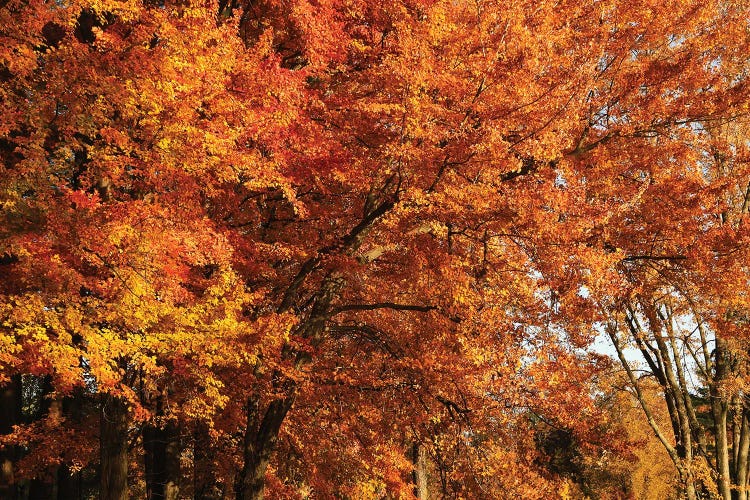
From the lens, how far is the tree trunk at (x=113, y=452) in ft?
33.7

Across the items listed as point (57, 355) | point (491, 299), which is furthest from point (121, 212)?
point (491, 299)

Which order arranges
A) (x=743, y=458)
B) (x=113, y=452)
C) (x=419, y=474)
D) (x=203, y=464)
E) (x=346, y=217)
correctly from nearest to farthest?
(x=113, y=452) → (x=346, y=217) → (x=743, y=458) → (x=203, y=464) → (x=419, y=474)

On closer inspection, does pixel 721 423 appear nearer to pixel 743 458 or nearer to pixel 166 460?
pixel 743 458

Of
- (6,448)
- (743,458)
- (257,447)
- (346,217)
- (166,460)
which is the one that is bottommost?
(6,448)

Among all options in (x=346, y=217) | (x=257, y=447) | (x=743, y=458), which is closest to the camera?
(x=257, y=447)

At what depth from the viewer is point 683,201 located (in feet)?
44.9

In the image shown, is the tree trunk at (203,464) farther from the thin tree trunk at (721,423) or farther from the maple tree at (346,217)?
the thin tree trunk at (721,423)

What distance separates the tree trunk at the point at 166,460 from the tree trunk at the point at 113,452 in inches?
120

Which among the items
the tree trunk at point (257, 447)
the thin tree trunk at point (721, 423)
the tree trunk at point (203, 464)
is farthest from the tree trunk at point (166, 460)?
the thin tree trunk at point (721, 423)

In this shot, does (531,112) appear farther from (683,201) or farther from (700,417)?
(700,417)

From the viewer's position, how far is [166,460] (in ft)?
46.7

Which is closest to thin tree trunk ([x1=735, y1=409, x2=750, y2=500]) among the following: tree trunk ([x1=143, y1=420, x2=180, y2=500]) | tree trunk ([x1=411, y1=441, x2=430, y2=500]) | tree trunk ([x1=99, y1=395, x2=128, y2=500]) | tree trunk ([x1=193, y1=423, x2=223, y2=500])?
tree trunk ([x1=411, y1=441, x2=430, y2=500])

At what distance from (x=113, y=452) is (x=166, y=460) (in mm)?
4189

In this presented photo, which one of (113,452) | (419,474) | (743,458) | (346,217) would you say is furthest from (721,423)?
(113,452)
